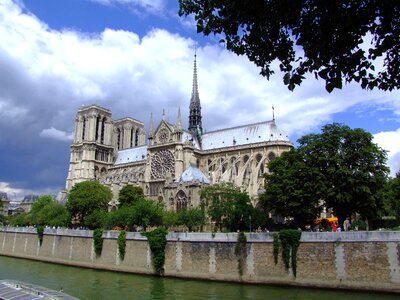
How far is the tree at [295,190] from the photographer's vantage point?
132ft

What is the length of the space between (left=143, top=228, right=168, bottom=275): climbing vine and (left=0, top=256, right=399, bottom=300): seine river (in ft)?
3.55

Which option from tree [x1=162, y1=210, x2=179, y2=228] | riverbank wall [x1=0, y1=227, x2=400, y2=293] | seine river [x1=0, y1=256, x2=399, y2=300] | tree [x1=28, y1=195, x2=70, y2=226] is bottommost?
seine river [x1=0, y1=256, x2=399, y2=300]

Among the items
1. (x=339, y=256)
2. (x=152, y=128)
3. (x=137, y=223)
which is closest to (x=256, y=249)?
(x=339, y=256)

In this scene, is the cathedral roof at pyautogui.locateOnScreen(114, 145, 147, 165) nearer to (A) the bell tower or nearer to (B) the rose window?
(A) the bell tower

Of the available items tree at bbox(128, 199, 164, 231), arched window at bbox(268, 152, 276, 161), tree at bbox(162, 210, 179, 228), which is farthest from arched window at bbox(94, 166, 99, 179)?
tree at bbox(128, 199, 164, 231)

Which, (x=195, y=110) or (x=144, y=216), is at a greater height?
(x=195, y=110)

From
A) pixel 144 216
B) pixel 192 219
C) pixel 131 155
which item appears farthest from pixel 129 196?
pixel 131 155

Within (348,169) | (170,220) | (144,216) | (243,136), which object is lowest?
(170,220)

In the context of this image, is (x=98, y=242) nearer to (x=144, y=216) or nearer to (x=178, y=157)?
(x=144, y=216)

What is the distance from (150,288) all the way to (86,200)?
35693mm

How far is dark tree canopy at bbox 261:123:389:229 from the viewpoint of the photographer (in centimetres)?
3859

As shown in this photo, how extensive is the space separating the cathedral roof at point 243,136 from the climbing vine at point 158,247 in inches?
1590

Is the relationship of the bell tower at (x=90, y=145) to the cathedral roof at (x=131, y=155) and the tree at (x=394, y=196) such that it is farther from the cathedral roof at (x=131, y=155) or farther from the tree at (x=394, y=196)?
the tree at (x=394, y=196)

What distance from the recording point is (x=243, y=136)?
263 ft
